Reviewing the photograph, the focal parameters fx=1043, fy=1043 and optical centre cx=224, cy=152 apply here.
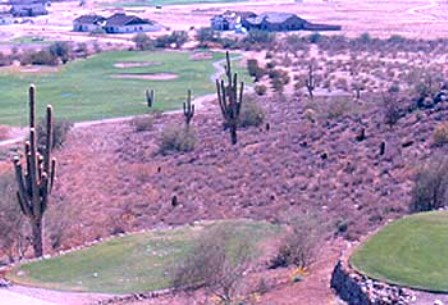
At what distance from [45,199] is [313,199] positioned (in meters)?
11.2

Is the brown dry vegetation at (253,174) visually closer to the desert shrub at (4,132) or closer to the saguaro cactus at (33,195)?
the saguaro cactus at (33,195)

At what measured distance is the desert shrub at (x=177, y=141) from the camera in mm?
53594

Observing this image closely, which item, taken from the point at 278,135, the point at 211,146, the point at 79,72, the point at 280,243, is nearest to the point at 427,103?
the point at 278,135

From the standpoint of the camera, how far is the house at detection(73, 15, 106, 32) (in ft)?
444

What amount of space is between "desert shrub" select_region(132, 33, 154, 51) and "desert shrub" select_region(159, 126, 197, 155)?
5422 centimetres

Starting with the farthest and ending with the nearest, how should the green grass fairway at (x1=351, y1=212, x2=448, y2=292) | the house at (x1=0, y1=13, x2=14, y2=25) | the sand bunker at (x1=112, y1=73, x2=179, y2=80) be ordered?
1. the house at (x1=0, y1=13, x2=14, y2=25)
2. the sand bunker at (x1=112, y1=73, x2=179, y2=80)
3. the green grass fairway at (x1=351, y1=212, x2=448, y2=292)

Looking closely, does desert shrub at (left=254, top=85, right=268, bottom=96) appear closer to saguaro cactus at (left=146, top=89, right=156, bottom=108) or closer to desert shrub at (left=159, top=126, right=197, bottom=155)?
saguaro cactus at (left=146, top=89, right=156, bottom=108)

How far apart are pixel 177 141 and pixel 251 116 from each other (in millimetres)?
7334

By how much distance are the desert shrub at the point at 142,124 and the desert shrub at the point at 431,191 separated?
1204 inches

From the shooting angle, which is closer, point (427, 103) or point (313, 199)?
point (313, 199)

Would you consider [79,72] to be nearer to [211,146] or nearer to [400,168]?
[211,146]

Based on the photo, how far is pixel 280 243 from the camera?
2934cm

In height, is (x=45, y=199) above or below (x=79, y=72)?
above

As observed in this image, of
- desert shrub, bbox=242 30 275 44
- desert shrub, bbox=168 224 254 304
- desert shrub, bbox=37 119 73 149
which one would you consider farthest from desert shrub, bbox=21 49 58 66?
desert shrub, bbox=168 224 254 304
